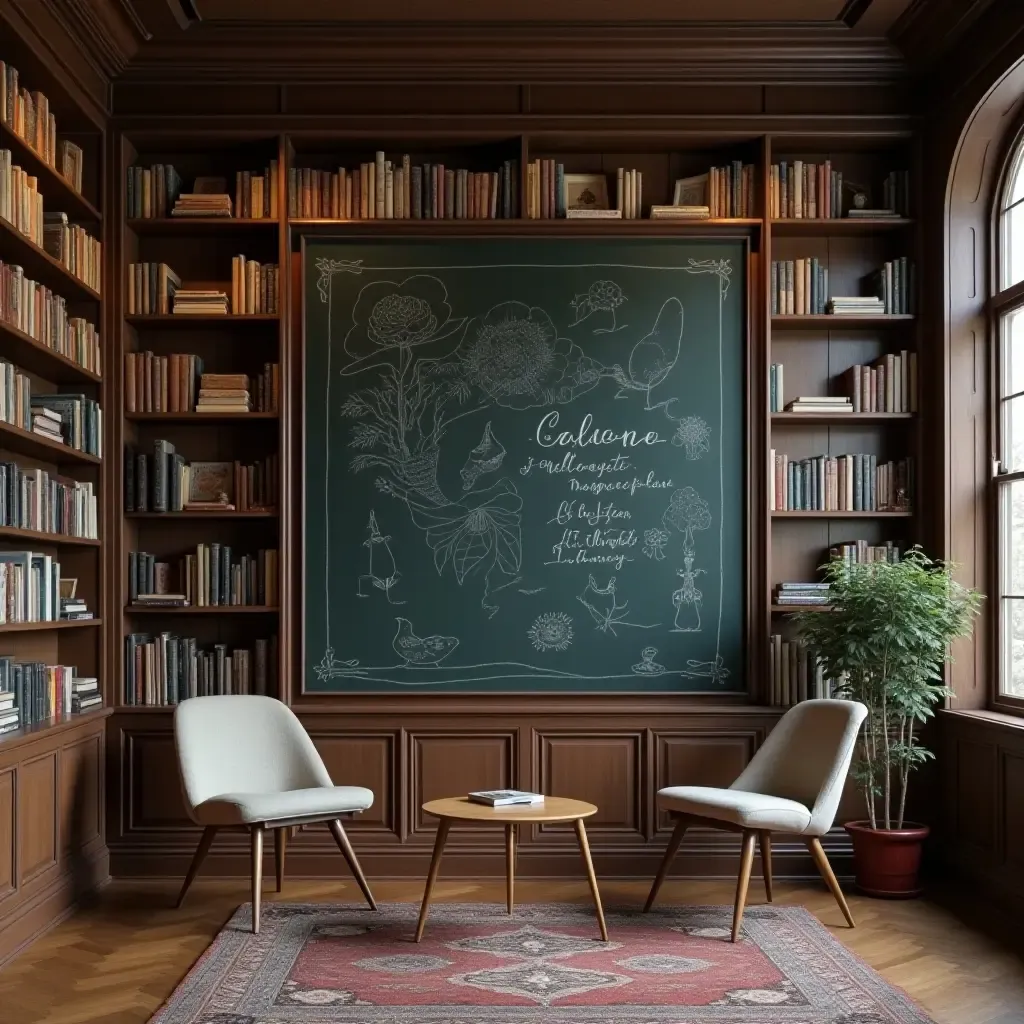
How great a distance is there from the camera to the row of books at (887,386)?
584 centimetres

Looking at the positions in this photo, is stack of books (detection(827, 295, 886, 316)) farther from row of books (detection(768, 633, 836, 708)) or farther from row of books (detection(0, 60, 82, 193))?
row of books (detection(0, 60, 82, 193))

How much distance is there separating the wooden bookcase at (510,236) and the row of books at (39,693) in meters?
0.29

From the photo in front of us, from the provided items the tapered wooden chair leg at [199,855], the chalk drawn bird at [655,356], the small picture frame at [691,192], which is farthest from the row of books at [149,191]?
the tapered wooden chair leg at [199,855]

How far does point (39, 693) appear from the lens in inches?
196

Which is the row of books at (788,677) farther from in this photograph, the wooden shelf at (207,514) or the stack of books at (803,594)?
the wooden shelf at (207,514)

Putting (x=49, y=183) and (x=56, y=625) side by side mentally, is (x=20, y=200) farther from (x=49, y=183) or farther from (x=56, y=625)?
(x=56, y=625)

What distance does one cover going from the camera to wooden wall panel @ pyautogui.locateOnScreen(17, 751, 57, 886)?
4629 millimetres

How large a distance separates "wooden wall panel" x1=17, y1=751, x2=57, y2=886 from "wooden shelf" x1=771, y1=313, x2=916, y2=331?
141 inches

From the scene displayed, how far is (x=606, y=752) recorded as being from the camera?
18.6 ft

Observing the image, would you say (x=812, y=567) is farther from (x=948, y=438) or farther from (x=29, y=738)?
(x=29, y=738)

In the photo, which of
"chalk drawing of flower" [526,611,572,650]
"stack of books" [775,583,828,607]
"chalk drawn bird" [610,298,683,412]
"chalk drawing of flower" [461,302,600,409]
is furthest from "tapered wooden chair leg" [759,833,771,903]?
"chalk drawing of flower" [461,302,600,409]

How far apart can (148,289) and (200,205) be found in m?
0.44

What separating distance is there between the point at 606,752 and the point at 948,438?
2018 mm

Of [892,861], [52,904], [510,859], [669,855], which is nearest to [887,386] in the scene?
[892,861]
